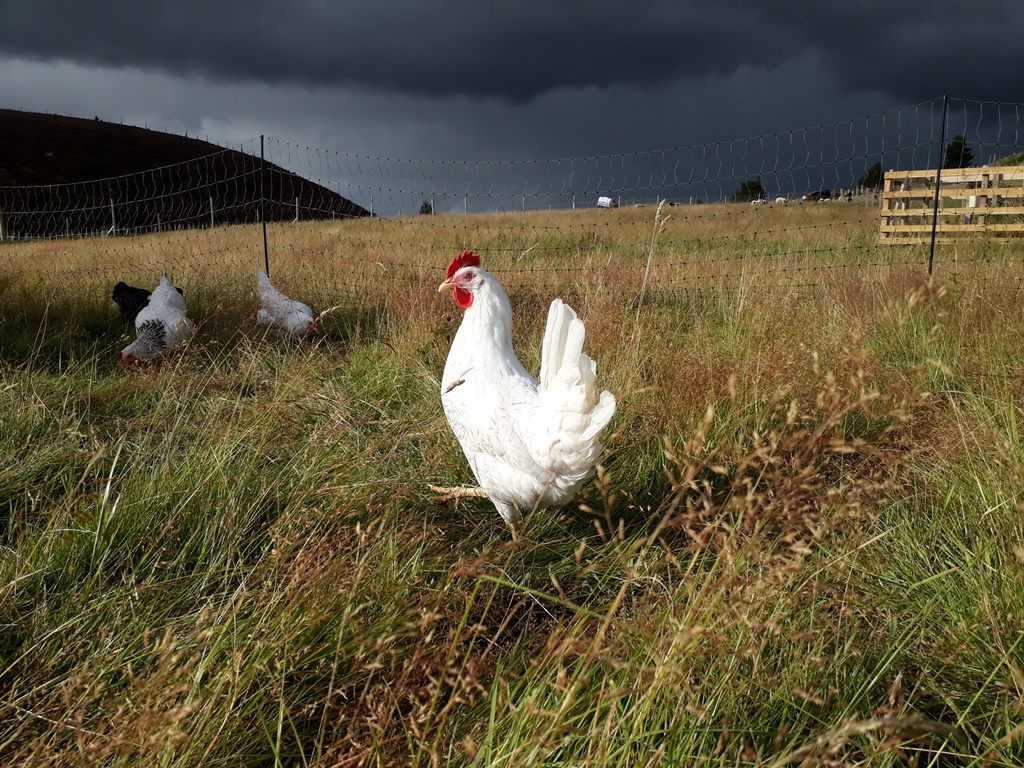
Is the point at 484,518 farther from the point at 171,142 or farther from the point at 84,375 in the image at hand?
the point at 171,142

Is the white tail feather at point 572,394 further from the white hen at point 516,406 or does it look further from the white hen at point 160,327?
the white hen at point 160,327

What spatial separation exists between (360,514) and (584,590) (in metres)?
0.83

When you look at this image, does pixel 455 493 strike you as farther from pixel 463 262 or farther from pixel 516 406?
pixel 463 262

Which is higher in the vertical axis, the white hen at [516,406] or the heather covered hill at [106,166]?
the heather covered hill at [106,166]

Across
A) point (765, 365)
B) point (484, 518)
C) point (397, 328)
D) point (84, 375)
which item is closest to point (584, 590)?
point (484, 518)

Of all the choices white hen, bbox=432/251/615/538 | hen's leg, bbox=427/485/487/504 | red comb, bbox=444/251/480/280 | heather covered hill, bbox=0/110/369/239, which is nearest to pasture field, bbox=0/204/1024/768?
hen's leg, bbox=427/485/487/504

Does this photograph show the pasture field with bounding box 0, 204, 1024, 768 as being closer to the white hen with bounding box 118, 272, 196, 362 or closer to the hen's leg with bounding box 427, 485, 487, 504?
the hen's leg with bounding box 427, 485, 487, 504

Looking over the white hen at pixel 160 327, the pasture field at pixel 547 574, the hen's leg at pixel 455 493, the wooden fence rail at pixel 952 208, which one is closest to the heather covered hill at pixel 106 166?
the wooden fence rail at pixel 952 208

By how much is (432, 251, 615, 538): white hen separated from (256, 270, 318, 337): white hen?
3212 mm

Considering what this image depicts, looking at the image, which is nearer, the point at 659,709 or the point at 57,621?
the point at 659,709

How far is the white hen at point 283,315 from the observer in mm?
5828

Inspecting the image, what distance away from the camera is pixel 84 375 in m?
4.33

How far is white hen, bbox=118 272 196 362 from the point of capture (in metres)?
4.99

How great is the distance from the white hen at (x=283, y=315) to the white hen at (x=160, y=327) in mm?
704
